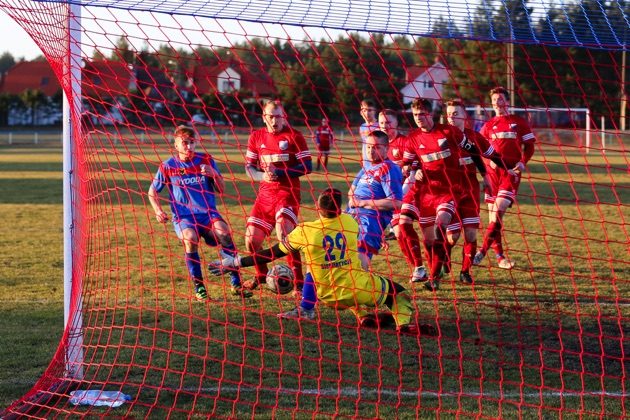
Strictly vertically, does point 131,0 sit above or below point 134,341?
above

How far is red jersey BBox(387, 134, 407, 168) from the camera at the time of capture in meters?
8.20

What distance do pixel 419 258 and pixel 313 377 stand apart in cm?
346

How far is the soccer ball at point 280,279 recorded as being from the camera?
656 cm

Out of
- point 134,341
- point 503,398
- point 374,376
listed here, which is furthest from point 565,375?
point 134,341

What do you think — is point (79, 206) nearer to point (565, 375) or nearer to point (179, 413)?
point (179, 413)

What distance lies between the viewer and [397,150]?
826cm

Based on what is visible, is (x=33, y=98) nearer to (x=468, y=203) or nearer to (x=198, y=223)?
(x=198, y=223)

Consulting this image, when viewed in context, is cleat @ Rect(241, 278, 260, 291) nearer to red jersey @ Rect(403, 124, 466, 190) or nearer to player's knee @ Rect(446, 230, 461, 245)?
red jersey @ Rect(403, 124, 466, 190)

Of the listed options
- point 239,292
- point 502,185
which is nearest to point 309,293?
point 239,292

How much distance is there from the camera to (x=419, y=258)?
8469mm

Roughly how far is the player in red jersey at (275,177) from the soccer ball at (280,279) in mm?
1102

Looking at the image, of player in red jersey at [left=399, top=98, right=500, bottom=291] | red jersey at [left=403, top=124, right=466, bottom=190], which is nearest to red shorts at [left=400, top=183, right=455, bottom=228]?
player in red jersey at [left=399, top=98, right=500, bottom=291]

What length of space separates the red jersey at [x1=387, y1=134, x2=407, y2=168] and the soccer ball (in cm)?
203

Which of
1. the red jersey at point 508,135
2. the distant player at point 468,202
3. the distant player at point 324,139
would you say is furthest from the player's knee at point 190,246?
the red jersey at point 508,135
